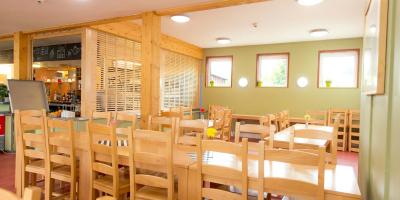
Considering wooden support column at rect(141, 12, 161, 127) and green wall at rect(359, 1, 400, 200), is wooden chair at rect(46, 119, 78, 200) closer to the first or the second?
wooden support column at rect(141, 12, 161, 127)

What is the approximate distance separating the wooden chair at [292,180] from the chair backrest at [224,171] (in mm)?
103

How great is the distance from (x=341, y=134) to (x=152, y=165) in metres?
5.64

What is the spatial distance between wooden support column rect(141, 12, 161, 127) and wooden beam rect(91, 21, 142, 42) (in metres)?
1.35

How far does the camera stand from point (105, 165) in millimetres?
2334

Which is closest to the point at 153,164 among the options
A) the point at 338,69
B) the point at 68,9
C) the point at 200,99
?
the point at 68,9

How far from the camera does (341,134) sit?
6371 mm

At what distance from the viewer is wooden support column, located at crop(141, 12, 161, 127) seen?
4.06m

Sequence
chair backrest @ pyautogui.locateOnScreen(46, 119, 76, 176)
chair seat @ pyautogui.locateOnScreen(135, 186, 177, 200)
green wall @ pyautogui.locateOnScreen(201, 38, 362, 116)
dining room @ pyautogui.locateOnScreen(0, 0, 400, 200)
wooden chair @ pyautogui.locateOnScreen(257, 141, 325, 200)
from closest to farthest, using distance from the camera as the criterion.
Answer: wooden chair @ pyautogui.locateOnScreen(257, 141, 325, 200)
dining room @ pyautogui.locateOnScreen(0, 0, 400, 200)
chair seat @ pyautogui.locateOnScreen(135, 186, 177, 200)
chair backrest @ pyautogui.locateOnScreen(46, 119, 76, 176)
green wall @ pyautogui.locateOnScreen(201, 38, 362, 116)

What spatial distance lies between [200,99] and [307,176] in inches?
268

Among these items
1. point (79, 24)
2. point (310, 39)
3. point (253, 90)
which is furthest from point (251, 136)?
point (79, 24)

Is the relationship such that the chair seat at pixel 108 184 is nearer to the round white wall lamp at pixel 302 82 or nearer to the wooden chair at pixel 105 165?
the wooden chair at pixel 105 165

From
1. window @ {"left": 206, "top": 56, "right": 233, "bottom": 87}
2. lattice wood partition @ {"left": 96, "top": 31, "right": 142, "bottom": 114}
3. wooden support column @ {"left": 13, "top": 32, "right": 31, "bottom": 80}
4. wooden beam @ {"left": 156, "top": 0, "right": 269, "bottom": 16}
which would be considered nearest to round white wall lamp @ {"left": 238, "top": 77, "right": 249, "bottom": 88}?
window @ {"left": 206, "top": 56, "right": 233, "bottom": 87}

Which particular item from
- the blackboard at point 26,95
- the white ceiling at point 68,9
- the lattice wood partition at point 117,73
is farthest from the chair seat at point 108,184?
the blackboard at point 26,95

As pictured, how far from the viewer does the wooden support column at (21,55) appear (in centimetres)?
583
